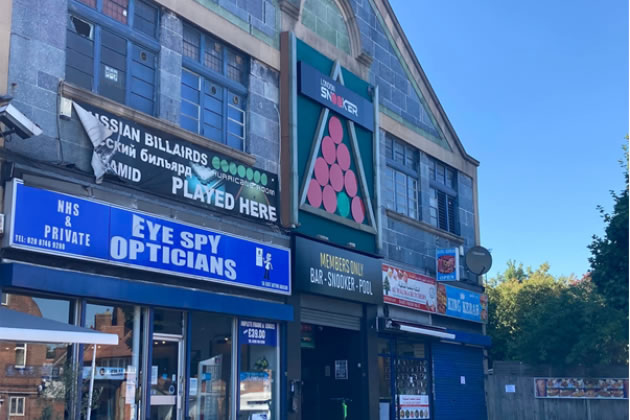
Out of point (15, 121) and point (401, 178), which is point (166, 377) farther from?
point (401, 178)

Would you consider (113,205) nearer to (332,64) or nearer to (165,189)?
(165,189)

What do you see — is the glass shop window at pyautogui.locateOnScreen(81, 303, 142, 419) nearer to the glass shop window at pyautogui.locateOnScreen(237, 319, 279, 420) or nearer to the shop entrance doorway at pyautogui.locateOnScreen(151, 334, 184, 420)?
the shop entrance doorway at pyautogui.locateOnScreen(151, 334, 184, 420)

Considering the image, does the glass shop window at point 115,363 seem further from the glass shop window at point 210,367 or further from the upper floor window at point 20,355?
the glass shop window at point 210,367

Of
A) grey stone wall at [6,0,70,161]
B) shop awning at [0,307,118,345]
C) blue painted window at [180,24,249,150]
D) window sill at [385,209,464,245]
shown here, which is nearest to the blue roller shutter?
window sill at [385,209,464,245]

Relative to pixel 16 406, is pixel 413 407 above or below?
below

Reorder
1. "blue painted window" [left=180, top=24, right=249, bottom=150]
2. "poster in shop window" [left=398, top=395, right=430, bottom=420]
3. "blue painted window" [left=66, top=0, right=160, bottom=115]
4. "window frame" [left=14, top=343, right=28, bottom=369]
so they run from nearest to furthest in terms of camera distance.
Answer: "window frame" [left=14, top=343, right=28, bottom=369] < "blue painted window" [left=66, top=0, right=160, bottom=115] < "blue painted window" [left=180, top=24, right=249, bottom=150] < "poster in shop window" [left=398, top=395, right=430, bottom=420]

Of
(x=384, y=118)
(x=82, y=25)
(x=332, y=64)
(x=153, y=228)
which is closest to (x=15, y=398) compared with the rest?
(x=153, y=228)

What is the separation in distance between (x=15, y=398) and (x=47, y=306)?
1591mm

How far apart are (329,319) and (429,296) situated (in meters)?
5.05

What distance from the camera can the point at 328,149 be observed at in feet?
66.0

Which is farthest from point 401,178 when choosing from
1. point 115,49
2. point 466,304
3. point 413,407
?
point 115,49

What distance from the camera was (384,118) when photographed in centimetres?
2320

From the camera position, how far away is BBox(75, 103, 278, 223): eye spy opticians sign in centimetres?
1383

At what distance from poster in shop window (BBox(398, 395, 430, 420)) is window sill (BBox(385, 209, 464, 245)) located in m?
4.96
